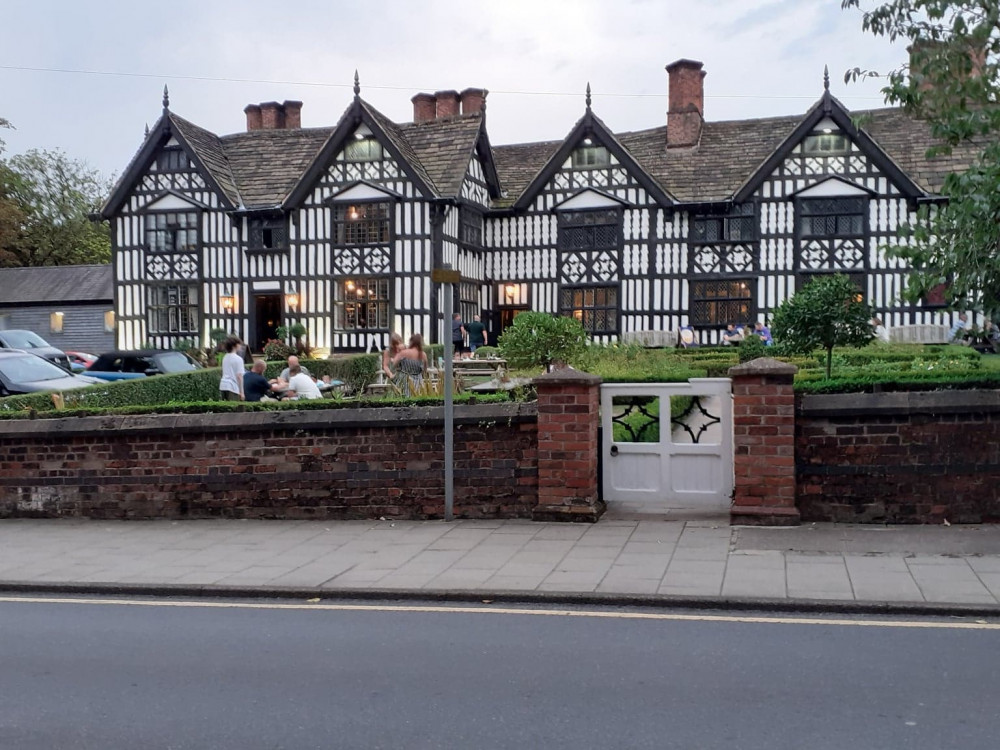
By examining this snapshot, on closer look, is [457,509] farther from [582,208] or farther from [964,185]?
[582,208]

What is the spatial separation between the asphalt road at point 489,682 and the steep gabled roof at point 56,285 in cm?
4106

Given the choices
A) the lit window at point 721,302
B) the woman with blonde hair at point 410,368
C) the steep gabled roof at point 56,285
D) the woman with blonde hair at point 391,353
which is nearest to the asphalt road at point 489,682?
the woman with blonde hair at point 410,368

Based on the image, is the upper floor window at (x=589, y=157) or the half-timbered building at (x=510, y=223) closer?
the half-timbered building at (x=510, y=223)

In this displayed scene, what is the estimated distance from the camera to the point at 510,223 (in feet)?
111

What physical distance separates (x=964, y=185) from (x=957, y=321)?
22803 millimetres

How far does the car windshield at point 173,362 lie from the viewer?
2358cm

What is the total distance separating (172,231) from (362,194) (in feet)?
23.7

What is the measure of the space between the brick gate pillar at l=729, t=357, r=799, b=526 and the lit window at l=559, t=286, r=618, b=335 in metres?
22.9

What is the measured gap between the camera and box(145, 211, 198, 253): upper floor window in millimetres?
33938

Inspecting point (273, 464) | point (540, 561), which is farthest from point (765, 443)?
point (273, 464)

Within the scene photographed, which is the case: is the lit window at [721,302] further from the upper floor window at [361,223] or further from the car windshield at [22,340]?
the car windshield at [22,340]

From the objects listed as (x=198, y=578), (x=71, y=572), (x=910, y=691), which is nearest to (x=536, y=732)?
(x=910, y=691)

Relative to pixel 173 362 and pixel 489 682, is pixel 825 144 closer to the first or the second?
pixel 173 362

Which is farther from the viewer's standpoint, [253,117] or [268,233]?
[253,117]
